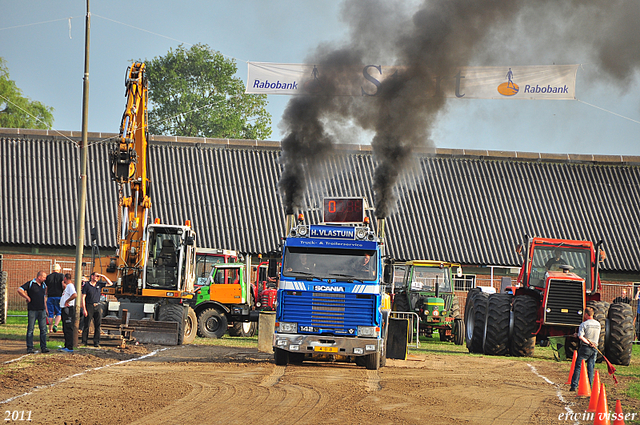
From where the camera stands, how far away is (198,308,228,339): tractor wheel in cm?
2464

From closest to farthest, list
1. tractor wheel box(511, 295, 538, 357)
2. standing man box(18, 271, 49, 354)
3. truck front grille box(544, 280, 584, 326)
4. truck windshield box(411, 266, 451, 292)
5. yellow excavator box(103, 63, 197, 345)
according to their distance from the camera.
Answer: standing man box(18, 271, 49, 354) → truck front grille box(544, 280, 584, 326) → tractor wheel box(511, 295, 538, 357) → yellow excavator box(103, 63, 197, 345) → truck windshield box(411, 266, 451, 292)

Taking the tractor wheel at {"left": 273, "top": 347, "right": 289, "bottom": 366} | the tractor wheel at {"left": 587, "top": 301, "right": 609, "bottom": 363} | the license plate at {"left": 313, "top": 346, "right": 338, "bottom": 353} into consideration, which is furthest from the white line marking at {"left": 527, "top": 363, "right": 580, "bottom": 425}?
the tractor wheel at {"left": 273, "top": 347, "right": 289, "bottom": 366}

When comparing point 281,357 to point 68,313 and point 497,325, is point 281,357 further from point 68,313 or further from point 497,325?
point 497,325

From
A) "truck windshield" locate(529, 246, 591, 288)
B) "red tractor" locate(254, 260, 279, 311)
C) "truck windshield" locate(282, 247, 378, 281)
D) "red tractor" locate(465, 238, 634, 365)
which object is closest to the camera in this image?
"truck windshield" locate(282, 247, 378, 281)

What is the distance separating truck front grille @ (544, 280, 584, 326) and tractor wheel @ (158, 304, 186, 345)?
9.73 metres

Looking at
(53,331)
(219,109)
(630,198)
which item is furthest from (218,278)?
(219,109)

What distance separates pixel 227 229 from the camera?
34656 millimetres

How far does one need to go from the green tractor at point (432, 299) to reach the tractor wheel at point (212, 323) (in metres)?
6.31

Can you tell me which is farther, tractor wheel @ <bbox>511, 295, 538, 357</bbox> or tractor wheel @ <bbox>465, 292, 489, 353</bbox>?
tractor wheel @ <bbox>465, 292, 489, 353</bbox>

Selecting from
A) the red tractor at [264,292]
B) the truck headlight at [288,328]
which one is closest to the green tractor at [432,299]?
the red tractor at [264,292]

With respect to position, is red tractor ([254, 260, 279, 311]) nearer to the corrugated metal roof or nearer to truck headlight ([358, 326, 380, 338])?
the corrugated metal roof

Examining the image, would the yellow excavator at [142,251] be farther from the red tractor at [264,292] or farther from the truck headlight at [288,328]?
the truck headlight at [288,328]

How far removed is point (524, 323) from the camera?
62.3 feet

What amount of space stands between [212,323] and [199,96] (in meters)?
40.9
